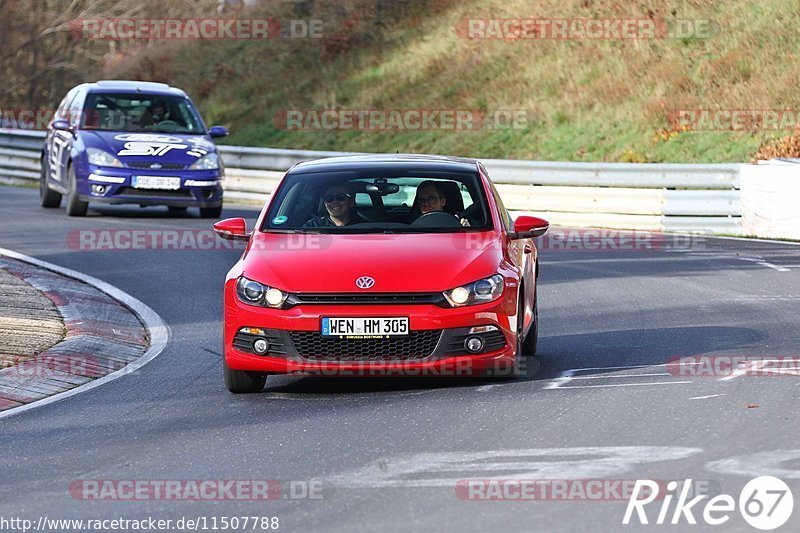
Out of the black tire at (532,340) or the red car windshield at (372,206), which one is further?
the black tire at (532,340)

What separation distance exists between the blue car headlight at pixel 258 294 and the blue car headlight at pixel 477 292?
1.01 meters

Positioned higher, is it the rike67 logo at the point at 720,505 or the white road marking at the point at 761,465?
the rike67 logo at the point at 720,505

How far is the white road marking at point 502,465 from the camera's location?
21.9 feet

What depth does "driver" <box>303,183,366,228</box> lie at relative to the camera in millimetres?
10148

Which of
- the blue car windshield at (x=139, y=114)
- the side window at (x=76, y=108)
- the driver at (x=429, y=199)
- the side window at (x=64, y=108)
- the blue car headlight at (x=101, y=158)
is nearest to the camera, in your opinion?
the driver at (x=429, y=199)

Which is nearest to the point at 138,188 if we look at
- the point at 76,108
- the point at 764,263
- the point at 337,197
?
the point at 76,108

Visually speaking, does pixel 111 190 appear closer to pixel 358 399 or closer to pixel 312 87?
pixel 358 399

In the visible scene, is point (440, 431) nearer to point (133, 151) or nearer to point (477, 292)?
point (477, 292)

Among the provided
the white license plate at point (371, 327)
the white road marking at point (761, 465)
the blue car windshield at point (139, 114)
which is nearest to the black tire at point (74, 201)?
the blue car windshield at point (139, 114)

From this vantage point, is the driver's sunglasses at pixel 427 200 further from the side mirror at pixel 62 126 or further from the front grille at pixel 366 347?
the side mirror at pixel 62 126

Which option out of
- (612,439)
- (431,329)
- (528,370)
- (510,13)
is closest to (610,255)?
(528,370)

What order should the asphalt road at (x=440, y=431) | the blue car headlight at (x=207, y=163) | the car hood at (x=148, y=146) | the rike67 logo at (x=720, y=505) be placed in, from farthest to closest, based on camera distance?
the blue car headlight at (x=207, y=163), the car hood at (x=148, y=146), the asphalt road at (x=440, y=431), the rike67 logo at (x=720, y=505)

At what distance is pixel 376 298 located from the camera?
29.7 feet

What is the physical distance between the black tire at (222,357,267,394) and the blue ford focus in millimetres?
12239
